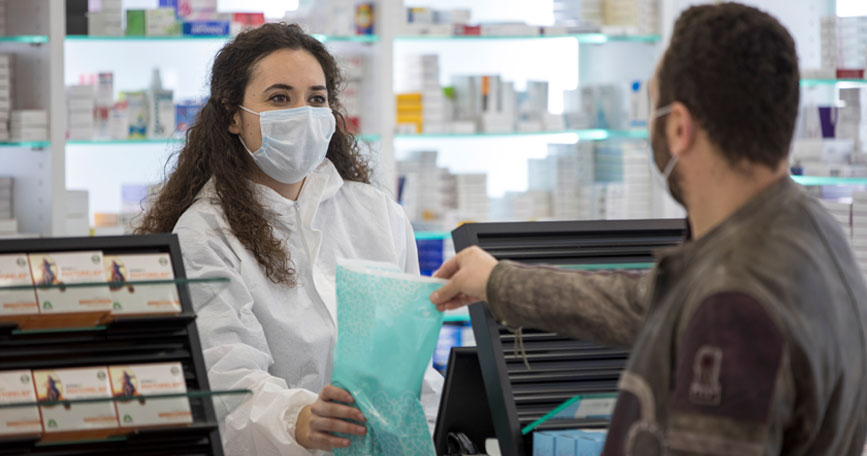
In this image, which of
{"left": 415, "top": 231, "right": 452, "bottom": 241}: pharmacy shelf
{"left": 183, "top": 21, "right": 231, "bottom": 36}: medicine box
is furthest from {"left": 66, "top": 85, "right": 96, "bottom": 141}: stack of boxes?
{"left": 415, "top": 231, "right": 452, "bottom": 241}: pharmacy shelf

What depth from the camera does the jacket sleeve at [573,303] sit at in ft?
4.80

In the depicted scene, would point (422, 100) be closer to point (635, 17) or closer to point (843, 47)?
point (635, 17)

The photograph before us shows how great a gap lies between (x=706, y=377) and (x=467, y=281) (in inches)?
24.8

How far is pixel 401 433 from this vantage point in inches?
64.0

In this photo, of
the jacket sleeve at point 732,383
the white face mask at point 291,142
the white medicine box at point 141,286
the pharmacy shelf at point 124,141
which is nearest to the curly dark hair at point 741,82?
A: the jacket sleeve at point 732,383

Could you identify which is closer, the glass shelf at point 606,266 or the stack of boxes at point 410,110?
the glass shelf at point 606,266

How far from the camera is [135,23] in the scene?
4.61 metres

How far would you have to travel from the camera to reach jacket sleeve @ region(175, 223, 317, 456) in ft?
6.31

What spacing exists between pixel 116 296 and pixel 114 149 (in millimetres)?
3769

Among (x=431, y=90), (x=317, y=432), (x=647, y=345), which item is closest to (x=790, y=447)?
(x=647, y=345)

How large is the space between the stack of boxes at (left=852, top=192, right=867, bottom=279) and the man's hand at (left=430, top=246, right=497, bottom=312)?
129 inches

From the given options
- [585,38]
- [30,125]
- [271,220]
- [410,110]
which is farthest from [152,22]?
[271,220]

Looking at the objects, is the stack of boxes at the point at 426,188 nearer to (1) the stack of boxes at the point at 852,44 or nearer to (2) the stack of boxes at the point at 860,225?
(2) the stack of boxes at the point at 860,225

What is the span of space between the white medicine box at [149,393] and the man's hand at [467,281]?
1.32 feet
